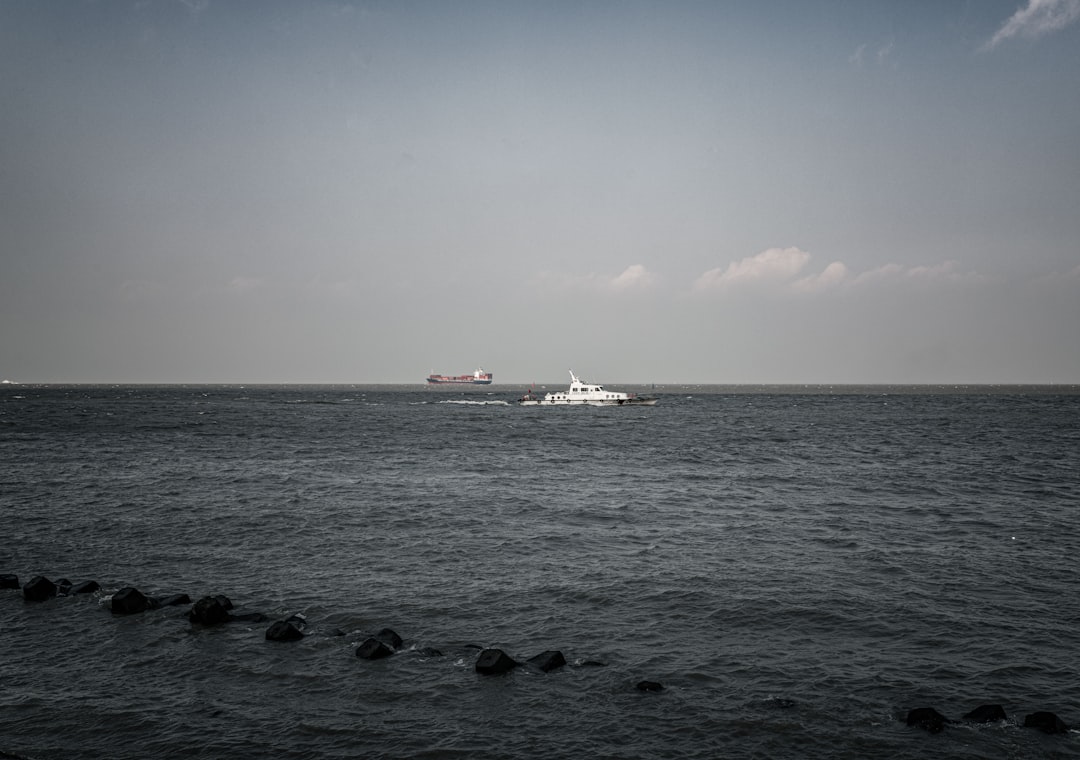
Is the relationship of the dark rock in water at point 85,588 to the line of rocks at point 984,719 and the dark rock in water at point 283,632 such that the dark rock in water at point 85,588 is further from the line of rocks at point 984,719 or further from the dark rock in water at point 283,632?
the line of rocks at point 984,719

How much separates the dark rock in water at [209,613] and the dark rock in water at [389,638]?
15.3ft

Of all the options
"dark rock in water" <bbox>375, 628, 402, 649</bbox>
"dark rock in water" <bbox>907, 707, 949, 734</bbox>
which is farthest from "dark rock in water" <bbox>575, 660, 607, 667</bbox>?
"dark rock in water" <bbox>907, 707, 949, 734</bbox>

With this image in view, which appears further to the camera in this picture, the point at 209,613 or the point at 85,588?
the point at 85,588

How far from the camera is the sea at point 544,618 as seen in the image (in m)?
13.2

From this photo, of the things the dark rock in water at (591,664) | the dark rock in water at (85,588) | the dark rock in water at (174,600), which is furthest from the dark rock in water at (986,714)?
the dark rock in water at (85,588)

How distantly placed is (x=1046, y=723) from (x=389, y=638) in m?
13.6

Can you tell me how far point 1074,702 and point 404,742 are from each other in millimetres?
13237

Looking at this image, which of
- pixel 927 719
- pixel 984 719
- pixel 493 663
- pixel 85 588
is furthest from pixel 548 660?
pixel 85 588

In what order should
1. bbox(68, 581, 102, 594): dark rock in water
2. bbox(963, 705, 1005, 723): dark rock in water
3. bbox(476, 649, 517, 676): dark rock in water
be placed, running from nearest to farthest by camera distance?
bbox(963, 705, 1005, 723): dark rock in water → bbox(476, 649, 517, 676): dark rock in water → bbox(68, 581, 102, 594): dark rock in water

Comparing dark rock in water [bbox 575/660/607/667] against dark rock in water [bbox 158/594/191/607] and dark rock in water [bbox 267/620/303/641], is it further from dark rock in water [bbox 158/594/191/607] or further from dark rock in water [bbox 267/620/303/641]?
dark rock in water [bbox 158/594/191/607]

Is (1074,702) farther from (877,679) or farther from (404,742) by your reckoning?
(404,742)

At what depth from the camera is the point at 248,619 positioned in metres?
19.2

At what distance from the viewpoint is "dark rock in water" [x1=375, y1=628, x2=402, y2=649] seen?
1719 centimetres

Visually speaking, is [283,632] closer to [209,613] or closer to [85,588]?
[209,613]
